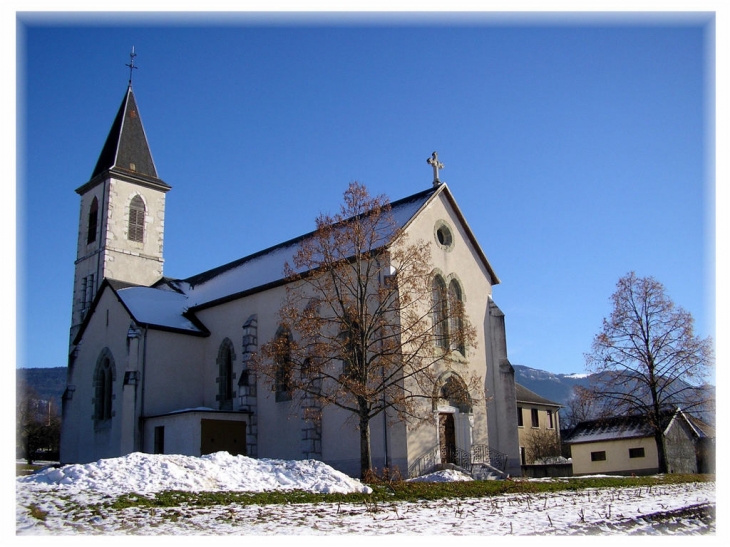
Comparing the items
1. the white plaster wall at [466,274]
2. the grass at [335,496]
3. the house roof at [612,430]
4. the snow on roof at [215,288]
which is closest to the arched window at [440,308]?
the white plaster wall at [466,274]

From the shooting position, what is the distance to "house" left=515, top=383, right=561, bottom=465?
173ft

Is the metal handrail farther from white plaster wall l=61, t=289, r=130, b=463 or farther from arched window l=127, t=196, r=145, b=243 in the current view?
arched window l=127, t=196, r=145, b=243

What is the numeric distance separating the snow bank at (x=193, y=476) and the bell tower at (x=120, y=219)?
27.4 meters

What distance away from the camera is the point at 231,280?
122 ft

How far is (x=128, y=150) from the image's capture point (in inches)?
1815

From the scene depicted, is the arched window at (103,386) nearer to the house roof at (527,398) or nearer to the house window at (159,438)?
the house window at (159,438)

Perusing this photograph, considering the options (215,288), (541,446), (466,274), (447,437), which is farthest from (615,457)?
(215,288)

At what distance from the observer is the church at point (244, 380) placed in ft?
92.9

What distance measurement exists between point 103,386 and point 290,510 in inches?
1025

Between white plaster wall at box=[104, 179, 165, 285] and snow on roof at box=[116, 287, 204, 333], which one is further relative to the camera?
white plaster wall at box=[104, 179, 165, 285]

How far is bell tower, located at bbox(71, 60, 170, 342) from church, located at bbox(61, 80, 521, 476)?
4.22 m

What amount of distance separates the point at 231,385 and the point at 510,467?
1355 cm

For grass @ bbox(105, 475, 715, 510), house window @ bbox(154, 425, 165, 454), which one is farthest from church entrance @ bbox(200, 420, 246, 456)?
grass @ bbox(105, 475, 715, 510)

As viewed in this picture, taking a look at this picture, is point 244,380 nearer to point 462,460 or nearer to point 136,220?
point 462,460
